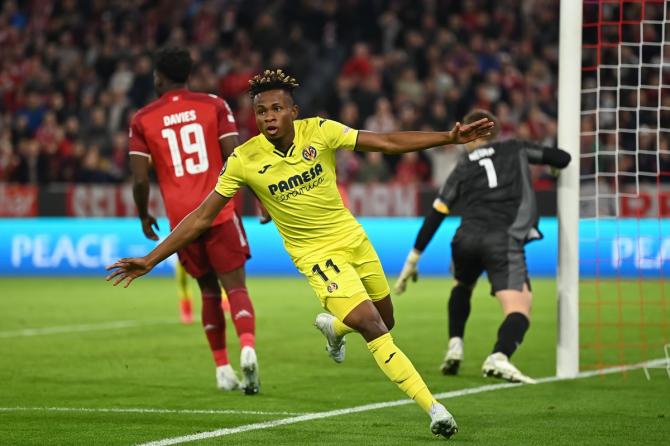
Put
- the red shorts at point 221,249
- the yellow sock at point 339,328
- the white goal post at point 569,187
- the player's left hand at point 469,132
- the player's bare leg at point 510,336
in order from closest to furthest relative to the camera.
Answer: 1. the player's left hand at point 469,132
2. the yellow sock at point 339,328
3. the red shorts at point 221,249
4. the player's bare leg at point 510,336
5. the white goal post at point 569,187

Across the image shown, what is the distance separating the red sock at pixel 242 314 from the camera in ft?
26.3

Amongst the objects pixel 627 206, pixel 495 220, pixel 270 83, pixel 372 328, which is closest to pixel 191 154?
pixel 270 83

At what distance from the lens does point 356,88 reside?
21.9 m

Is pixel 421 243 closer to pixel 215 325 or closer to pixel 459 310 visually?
pixel 459 310

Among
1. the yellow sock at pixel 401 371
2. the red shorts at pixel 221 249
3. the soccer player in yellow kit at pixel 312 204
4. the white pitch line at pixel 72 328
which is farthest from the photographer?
the white pitch line at pixel 72 328

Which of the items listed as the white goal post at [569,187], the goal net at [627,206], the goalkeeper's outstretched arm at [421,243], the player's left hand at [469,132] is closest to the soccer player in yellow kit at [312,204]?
the player's left hand at [469,132]

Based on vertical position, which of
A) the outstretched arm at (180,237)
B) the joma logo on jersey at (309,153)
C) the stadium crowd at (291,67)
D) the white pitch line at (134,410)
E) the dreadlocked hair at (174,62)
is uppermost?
the stadium crowd at (291,67)

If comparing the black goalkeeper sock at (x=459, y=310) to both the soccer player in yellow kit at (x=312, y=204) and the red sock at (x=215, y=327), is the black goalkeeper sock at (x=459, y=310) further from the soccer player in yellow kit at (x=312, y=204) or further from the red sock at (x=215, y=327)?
the soccer player in yellow kit at (x=312, y=204)

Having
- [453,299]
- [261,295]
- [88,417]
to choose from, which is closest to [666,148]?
[261,295]

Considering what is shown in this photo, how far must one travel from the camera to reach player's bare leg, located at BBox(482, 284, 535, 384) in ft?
27.0

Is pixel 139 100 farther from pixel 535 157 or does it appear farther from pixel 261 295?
pixel 535 157

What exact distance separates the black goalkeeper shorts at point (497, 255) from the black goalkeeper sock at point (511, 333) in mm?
243

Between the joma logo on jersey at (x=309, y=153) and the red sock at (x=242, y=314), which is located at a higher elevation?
the joma logo on jersey at (x=309, y=153)

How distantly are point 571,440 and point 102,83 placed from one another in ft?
60.4
